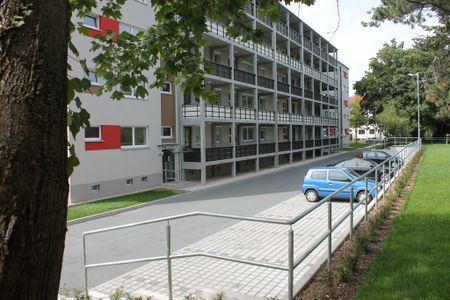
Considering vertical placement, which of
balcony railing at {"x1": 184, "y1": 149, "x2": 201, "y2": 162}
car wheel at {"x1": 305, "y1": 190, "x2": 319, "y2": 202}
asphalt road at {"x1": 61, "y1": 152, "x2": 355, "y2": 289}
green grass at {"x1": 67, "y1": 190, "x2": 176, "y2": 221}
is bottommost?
asphalt road at {"x1": 61, "y1": 152, "x2": 355, "y2": 289}

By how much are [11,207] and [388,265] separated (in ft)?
17.2

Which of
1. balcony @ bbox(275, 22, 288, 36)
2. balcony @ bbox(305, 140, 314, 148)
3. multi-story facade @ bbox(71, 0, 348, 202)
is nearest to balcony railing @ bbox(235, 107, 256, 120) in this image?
multi-story facade @ bbox(71, 0, 348, 202)

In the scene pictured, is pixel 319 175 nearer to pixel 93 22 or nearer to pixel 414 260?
pixel 414 260

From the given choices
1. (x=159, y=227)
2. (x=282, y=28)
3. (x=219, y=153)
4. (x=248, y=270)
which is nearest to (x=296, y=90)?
(x=282, y=28)

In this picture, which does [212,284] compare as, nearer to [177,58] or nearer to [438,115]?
[177,58]

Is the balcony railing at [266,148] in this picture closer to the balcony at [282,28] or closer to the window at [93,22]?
the balcony at [282,28]

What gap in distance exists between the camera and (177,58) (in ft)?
18.8

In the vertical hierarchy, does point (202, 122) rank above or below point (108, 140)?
above

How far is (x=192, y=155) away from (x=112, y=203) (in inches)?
345

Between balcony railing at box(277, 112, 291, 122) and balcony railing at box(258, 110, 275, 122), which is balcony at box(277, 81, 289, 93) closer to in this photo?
balcony railing at box(277, 112, 291, 122)

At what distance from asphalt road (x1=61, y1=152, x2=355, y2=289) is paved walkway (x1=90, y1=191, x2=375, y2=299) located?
33.5 inches

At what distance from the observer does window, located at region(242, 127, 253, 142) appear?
34.6 meters

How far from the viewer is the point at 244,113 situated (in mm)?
30578

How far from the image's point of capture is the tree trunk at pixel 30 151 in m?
1.81
